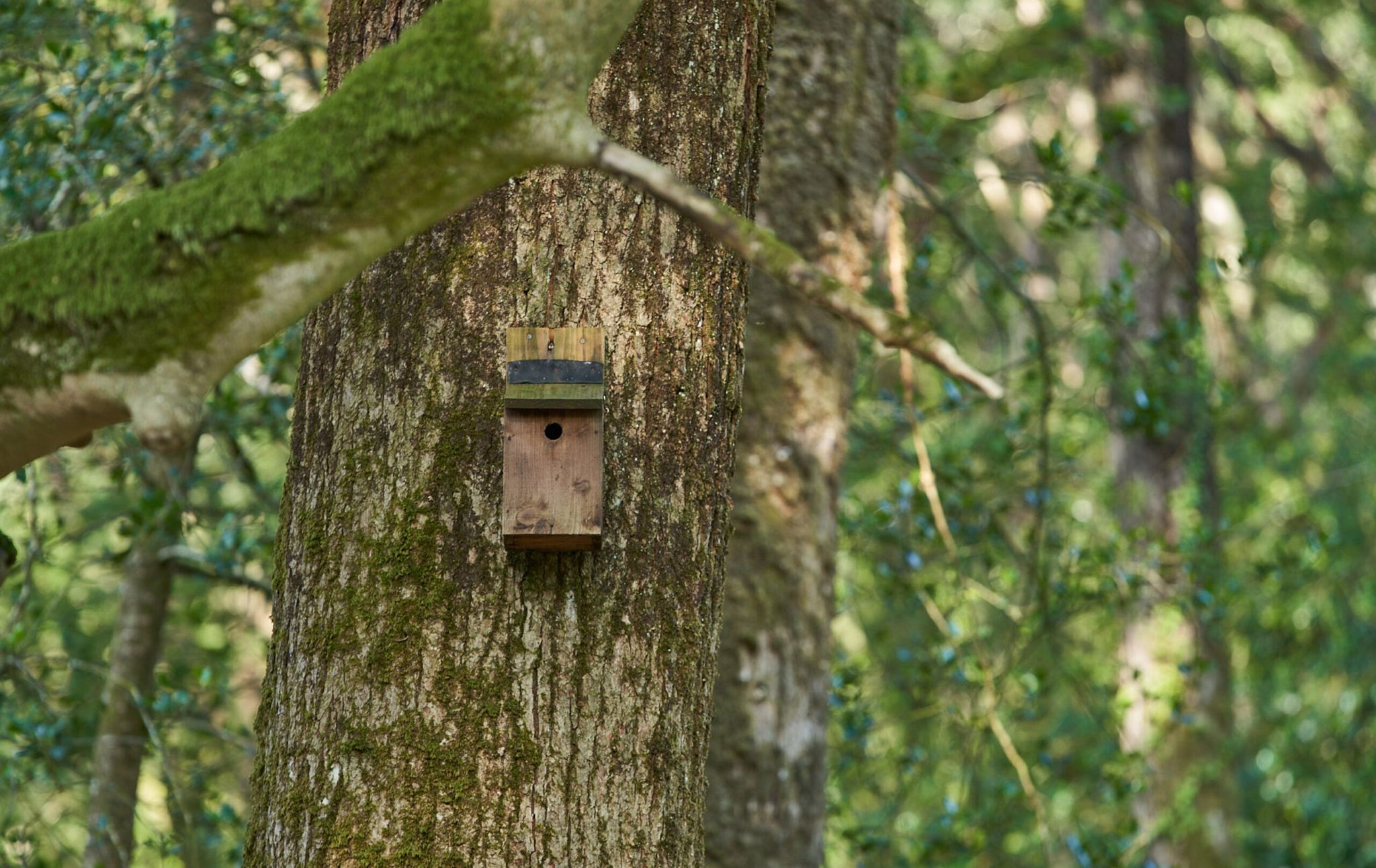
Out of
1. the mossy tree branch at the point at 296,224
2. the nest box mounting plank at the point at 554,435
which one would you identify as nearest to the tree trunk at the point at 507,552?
the nest box mounting plank at the point at 554,435

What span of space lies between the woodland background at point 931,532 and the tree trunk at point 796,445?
1.20ft

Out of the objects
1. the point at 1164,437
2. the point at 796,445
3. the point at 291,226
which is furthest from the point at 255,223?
the point at 1164,437

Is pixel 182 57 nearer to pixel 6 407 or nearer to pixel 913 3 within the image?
pixel 6 407

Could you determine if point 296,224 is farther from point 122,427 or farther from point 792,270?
point 122,427

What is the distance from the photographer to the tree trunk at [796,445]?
14.6 feet

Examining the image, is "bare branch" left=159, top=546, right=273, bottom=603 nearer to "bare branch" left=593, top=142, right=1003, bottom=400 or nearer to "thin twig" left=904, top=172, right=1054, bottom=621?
"thin twig" left=904, top=172, right=1054, bottom=621

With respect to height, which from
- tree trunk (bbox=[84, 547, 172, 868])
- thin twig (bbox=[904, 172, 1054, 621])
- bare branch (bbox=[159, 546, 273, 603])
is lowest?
tree trunk (bbox=[84, 547, 172, 868])

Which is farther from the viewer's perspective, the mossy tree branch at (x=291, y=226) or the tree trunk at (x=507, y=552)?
the tree trunk at (x=507, y=552)

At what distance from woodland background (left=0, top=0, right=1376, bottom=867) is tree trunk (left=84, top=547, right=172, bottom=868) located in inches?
4.2

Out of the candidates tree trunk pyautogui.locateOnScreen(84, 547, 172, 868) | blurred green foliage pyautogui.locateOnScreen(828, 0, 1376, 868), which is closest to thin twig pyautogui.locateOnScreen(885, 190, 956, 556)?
blurred green foliage pyautogui.locateOnScreen(828, 0, 1376, 868)

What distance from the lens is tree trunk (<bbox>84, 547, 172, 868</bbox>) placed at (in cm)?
452

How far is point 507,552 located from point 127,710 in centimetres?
319

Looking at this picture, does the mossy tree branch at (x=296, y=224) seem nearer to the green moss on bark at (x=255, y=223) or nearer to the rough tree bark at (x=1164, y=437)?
the green moss on bark at (x=255, y=223)

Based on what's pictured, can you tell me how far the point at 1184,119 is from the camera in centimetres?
975
